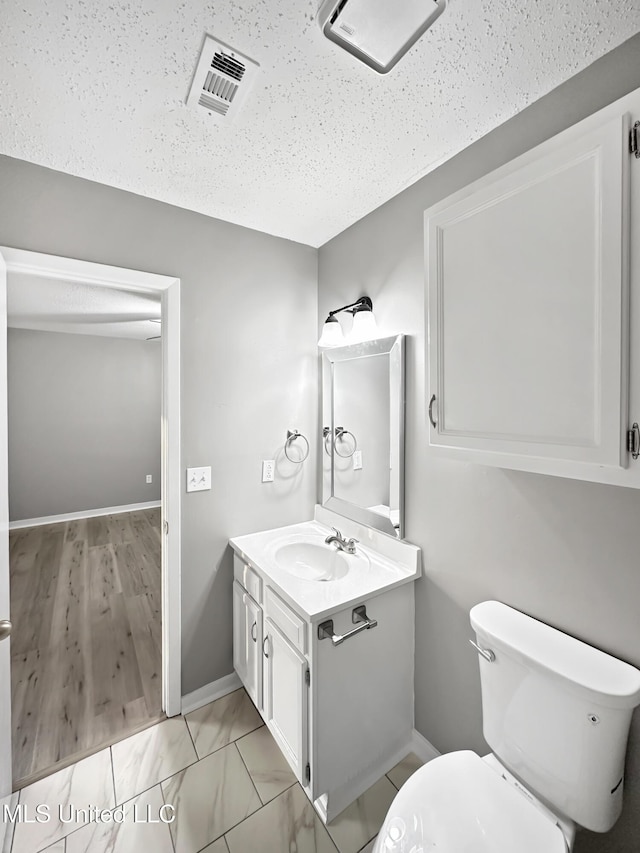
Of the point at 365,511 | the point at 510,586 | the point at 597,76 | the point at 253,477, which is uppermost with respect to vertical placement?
the point at 597,76

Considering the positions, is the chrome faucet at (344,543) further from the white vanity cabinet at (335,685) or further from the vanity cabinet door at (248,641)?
the vanity cabinet door at (248,641)

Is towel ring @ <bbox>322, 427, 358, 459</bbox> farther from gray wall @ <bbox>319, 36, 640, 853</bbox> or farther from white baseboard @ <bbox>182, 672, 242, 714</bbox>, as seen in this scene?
white baseboard @ <bbox>182, 672, 242, 714</bbox>

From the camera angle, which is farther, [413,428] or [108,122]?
[413,428]

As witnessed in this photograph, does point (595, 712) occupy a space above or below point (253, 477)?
below

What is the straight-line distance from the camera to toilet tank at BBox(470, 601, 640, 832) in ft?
2.98

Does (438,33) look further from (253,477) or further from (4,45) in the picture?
(253,477)

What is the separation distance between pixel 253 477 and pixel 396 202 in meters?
1.52

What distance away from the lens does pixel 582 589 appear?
1.08 metres

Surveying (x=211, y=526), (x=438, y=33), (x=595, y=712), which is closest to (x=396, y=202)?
(x=438, y=33)

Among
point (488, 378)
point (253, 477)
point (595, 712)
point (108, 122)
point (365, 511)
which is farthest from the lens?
point (253, 477)

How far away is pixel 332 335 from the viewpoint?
197 cm

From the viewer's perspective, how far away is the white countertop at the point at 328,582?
134 centimetres

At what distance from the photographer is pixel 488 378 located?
1013 mm

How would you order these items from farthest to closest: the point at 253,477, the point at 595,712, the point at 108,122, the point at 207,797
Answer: the point at 253,477 → the point at 207,797 → the point at 108,122 → the point at 595,712
